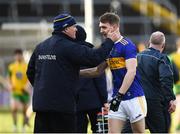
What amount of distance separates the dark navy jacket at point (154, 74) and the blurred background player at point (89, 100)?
875 mm

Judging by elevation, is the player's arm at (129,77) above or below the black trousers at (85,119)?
above

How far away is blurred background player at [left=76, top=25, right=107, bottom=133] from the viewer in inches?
476

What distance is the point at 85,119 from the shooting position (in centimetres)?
1223

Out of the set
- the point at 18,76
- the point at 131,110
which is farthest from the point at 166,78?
the point at 18,76

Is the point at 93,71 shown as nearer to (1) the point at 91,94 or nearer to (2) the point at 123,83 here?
(2) the point at 123,83

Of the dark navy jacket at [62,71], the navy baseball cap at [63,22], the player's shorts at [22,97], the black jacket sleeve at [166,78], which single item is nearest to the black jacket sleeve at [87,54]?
the dark navy jacket at [62,71]

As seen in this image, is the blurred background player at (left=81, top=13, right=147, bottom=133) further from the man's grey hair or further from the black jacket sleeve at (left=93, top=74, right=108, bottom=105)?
the black jacket sleeve at (left=93, top=74, right=108, bottom=105)

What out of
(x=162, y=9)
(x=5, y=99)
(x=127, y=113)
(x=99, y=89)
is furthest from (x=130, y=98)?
(x=162, y=9)

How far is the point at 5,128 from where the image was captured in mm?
20891

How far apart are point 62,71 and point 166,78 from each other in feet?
8.27

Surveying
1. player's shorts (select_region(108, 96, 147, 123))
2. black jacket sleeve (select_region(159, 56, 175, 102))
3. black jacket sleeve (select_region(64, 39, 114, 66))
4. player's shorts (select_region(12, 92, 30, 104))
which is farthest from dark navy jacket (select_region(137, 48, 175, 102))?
player's shorts (select_region(12, 92, 30, 104))

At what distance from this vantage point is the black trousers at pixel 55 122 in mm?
9453

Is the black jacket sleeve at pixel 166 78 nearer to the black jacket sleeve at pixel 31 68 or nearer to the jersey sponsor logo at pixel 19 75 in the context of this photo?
the black jacket sleeve at pixel 31 68

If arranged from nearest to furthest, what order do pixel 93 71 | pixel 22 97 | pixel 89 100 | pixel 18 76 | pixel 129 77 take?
pixel 129 77
pixel 93 71
pixel 89 100
pixel 22 97
pixel 18 76
